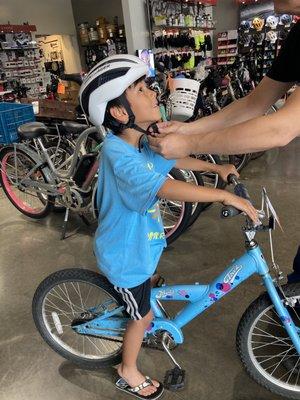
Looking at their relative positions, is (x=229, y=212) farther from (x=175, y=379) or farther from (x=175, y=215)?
(x=175, y=215)

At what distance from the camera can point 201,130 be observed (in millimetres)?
1555

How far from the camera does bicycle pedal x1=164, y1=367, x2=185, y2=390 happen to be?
5.30ft

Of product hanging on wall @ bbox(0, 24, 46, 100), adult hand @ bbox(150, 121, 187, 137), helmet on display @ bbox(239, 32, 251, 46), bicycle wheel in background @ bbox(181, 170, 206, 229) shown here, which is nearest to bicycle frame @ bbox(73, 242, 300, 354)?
adult hand @ bbox(150, 121, 187, 137)

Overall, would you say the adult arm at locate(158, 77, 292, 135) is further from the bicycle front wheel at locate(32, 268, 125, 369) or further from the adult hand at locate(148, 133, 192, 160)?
the bicycle front wheel at locate(32, 268, 125, 369)

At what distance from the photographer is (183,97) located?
3137 mm

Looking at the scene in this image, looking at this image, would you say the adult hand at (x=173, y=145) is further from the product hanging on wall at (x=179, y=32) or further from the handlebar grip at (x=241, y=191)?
the product hanging on wall at (x=179, y=32)

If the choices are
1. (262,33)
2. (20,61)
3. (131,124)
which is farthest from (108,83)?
(262,33)

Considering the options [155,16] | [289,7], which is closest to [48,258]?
[289,7]

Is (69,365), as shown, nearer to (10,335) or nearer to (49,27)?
(10,335)

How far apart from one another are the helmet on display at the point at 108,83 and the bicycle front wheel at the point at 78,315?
0.73 meters

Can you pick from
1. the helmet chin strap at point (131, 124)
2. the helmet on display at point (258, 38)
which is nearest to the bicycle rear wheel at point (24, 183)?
the helmet chin strap at point (131, 124)

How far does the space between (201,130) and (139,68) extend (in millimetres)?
422

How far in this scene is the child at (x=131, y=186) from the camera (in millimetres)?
1136

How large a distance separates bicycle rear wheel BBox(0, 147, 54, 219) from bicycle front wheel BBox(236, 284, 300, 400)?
2202mm
